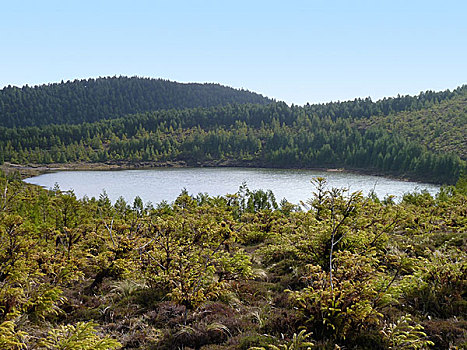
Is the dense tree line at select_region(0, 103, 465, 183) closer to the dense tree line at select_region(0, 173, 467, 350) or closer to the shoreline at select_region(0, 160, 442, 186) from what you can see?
the shoreline at select_region(0, 160, 442, 186)

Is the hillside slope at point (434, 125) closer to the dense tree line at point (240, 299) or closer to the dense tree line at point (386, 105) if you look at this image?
the dense tree line at point (386, 105)

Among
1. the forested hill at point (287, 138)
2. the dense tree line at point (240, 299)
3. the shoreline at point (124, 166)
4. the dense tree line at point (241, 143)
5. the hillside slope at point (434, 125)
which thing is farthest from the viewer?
the shoreline at point (124, 166)

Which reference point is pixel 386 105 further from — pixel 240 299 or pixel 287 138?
pixel 240 299

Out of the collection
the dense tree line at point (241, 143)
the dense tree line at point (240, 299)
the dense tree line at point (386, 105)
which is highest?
the dense tree line at point (386, 105)

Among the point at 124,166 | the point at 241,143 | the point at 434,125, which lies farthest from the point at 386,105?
the point at 124,166

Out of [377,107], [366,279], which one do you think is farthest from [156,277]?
[377,107]

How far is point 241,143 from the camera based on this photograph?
141 meters

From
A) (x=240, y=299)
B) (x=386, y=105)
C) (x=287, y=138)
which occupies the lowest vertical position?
(x=240, y=299)

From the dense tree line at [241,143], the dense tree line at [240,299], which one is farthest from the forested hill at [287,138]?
the dense tree line at [240,299]

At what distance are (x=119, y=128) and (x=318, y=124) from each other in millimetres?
99802

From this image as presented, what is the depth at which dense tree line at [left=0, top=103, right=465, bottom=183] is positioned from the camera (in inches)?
3649

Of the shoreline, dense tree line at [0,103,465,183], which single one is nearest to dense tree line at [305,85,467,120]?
dense tree line at [0,103,465,183]

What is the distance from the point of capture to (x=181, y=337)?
561cm

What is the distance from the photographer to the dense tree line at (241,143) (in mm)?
92688
